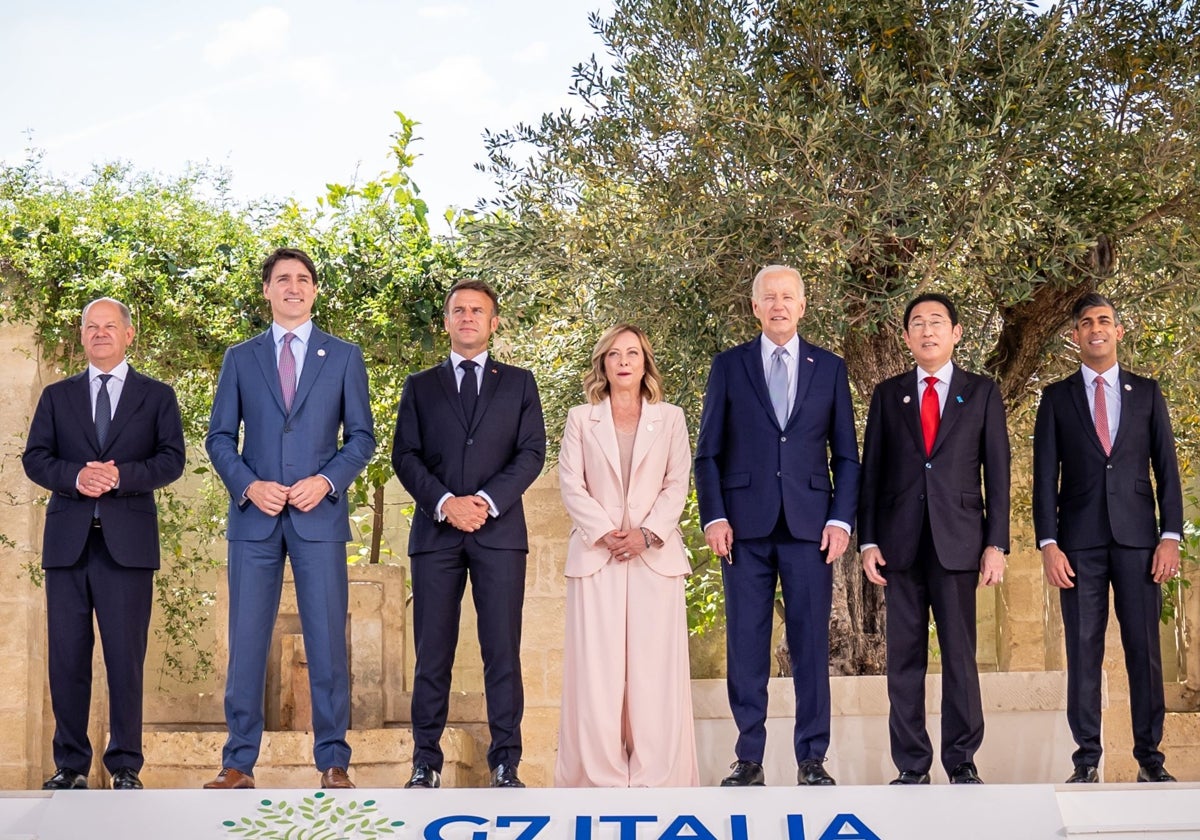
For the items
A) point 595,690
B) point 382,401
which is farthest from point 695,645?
point 595,690

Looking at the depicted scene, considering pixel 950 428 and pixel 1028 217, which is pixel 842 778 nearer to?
pixel 950 428

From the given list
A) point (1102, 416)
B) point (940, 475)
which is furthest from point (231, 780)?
point (1102, 416)

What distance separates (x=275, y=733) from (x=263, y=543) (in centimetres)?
257

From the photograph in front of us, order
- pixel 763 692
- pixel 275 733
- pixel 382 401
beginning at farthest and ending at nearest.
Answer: pixel 382 401 → pixel 275 733 → pixel 763 692

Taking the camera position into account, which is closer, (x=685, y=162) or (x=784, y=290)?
(x=784, y=290)

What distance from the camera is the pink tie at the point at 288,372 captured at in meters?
5.27

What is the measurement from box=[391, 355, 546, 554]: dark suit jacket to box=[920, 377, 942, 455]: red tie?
1.45 m

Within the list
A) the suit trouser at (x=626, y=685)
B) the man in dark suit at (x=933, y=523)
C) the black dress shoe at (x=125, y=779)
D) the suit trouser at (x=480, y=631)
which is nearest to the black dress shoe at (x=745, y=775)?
the suit trouser at (x=626, y=685)

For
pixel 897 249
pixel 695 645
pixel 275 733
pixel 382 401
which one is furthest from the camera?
pixel 695 645

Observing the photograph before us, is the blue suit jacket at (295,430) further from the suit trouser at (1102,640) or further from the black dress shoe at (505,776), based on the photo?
the suit trouser at (1102,640)

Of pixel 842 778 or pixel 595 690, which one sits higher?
pixel 595 690

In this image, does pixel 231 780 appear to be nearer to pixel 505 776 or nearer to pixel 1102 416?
pixel 505 776

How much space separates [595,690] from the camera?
16.8ft

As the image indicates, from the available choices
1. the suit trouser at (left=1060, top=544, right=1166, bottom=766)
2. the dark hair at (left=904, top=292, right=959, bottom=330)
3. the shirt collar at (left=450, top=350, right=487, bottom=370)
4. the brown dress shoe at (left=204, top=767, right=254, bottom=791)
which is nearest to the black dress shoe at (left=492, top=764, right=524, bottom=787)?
the brown dress shoe at (left=204, top=767, right=254, bottom=791)
